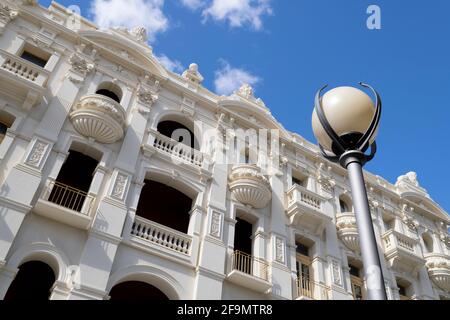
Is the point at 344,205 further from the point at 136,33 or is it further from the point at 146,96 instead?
the point at 136,33

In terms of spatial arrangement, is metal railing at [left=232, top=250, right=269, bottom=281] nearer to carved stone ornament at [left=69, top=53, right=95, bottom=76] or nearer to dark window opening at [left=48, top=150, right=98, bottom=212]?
dark window opening at [left=48, top=150, right=98, bottom=212]

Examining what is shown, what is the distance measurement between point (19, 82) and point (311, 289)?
12.3 meters

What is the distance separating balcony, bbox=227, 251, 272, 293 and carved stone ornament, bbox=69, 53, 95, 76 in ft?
29.1

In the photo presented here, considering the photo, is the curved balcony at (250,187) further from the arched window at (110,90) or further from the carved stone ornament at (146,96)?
the arched window at (110,90)

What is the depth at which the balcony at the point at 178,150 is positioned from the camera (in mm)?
15055

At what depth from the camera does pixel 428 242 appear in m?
22.2

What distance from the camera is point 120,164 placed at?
13.3 metres

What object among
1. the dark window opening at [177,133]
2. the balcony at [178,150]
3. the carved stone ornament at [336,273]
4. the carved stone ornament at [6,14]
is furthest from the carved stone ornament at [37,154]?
the carved stone ornament at [336,273]

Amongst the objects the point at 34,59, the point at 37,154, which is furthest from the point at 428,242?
the point at 34,59

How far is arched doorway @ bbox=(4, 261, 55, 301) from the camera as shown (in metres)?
10.5

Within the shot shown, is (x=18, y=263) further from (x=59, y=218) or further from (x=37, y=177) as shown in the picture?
(x=37, y=177)

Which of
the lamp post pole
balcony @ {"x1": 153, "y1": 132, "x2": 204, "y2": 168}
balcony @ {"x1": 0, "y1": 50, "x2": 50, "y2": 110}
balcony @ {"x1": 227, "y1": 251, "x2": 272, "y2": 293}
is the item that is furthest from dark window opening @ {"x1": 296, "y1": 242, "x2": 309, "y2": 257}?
the lamp post pole

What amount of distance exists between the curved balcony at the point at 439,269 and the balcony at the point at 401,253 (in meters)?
0.92

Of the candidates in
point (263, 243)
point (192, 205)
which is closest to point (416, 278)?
point (263, 243)
